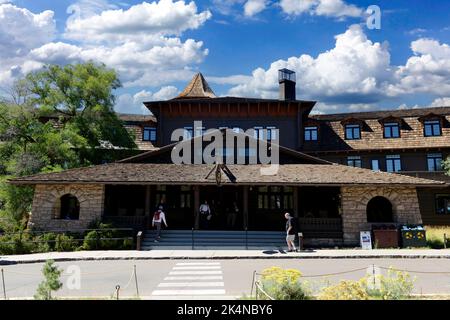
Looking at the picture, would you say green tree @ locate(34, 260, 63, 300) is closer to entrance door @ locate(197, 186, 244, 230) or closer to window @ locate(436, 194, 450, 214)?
entrance door @ locate(197, 186, 244, 230)

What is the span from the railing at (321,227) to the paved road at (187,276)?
151 inches

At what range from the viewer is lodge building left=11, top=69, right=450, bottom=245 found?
18719 millimetres

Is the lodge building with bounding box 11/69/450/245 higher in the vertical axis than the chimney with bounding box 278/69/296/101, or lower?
lower

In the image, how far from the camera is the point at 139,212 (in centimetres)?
2273

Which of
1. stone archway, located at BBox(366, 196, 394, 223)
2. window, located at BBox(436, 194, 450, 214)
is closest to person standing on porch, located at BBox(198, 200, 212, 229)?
stone archway, located at BBox(366, 196, 394, 223)

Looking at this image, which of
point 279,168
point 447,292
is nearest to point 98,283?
point 447,292

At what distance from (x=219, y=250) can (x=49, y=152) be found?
1493 cm

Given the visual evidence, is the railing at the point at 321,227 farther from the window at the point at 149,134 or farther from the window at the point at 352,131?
the window at the point at 149,134

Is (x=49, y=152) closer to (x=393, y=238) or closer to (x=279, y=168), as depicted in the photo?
(x=279, y=168)

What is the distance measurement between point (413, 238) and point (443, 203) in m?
16.1

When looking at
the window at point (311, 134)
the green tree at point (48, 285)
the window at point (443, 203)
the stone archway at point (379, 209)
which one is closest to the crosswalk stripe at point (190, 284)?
the green tree at point (48, 285)

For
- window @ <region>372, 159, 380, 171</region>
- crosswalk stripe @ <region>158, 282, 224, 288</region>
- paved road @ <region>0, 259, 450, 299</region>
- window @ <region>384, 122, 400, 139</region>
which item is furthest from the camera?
window @ <region>384, 122, 400, 139</region>

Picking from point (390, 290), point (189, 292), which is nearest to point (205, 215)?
point (189, 292)

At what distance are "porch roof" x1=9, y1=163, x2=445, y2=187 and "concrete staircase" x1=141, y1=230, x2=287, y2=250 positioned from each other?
272 centimetres
